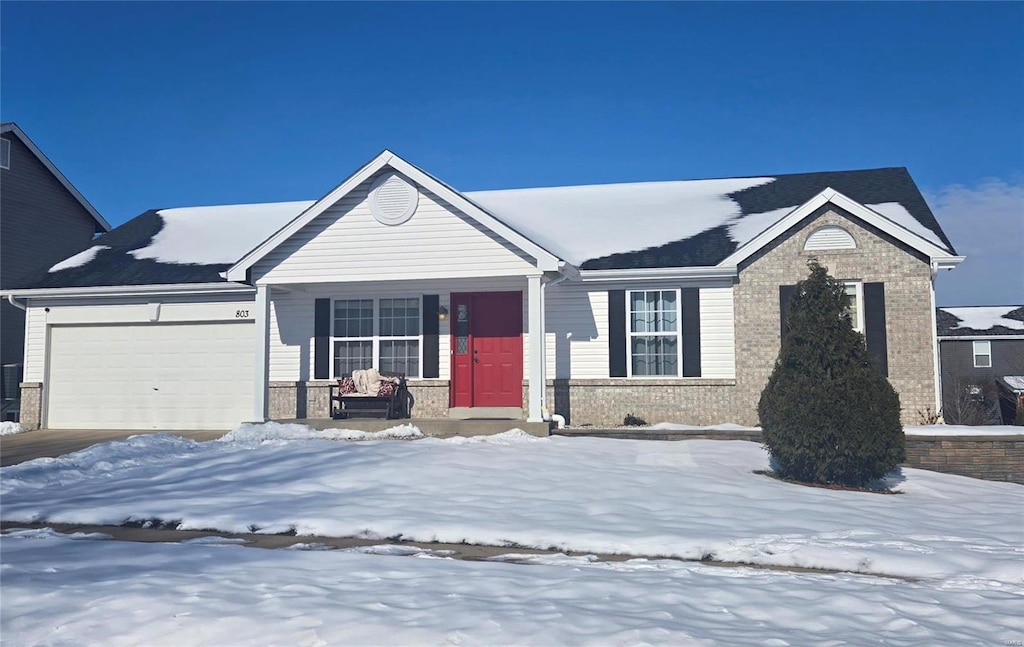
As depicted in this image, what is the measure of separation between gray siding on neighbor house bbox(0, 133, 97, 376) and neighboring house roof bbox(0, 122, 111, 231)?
11 cm

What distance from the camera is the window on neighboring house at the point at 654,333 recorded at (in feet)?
48.4

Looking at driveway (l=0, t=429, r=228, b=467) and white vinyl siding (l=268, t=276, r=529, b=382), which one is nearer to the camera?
driveway (l=0, t=429, r=228, b=467)

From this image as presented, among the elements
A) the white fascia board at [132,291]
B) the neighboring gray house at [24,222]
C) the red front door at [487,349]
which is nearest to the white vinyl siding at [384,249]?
the red front door at [487,349]

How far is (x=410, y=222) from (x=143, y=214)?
1049 centimetres

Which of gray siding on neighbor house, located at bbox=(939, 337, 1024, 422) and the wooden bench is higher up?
gray siding on neighbor house, located at bbox=(939, 337, 1024, 422)

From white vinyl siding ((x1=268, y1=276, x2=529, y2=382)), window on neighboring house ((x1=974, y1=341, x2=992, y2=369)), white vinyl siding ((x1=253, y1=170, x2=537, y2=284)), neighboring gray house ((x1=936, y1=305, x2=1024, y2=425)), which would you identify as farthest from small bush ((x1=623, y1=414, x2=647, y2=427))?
window on neighboring house ((x1=974, y1=341, x2=992, y2=369))

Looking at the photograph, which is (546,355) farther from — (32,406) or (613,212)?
(32,406)

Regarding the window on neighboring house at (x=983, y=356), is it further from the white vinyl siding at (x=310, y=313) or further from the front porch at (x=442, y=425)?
the front porch at (x=442, y=425)

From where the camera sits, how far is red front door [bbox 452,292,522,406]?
50.1 feet

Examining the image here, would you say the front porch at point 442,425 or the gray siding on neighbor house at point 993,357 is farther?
the gray siding on neighbor house at point 993,357

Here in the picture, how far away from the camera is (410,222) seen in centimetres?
1416

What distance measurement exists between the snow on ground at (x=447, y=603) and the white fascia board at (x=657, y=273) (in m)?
8.74

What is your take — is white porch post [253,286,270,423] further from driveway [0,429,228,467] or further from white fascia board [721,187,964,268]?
white fascia board [721,187,964,268]

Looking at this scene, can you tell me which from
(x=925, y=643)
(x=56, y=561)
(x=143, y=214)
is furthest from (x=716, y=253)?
(x=143, y=214)
